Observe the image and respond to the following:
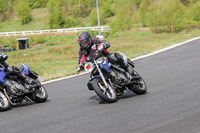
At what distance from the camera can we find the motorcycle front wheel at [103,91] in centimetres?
784

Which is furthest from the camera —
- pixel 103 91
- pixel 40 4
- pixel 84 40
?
pixel 40 4

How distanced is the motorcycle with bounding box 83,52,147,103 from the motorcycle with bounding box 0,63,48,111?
196cm

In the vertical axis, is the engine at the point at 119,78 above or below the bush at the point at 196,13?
above

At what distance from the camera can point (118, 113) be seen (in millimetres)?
6848

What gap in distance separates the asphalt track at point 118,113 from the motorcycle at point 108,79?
0.22m

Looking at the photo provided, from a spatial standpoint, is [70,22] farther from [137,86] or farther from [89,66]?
[89,66]

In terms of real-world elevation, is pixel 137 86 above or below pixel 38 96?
above

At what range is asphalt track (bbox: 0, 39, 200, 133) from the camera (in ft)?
18.6

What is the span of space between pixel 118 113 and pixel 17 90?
339 cm

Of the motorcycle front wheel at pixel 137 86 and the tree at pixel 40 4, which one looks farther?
the tree at pixel 40 4

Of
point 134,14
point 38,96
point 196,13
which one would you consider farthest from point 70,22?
point 38,96

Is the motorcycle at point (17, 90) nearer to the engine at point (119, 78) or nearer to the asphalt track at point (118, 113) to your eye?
Answer: the asphalt track at point (118, 113)

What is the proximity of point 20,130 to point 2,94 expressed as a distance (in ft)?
8.38

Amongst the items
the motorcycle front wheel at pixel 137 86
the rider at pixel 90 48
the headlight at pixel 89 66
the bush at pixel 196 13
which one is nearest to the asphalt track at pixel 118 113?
the motorcycle front wheel at pixel 137 86
